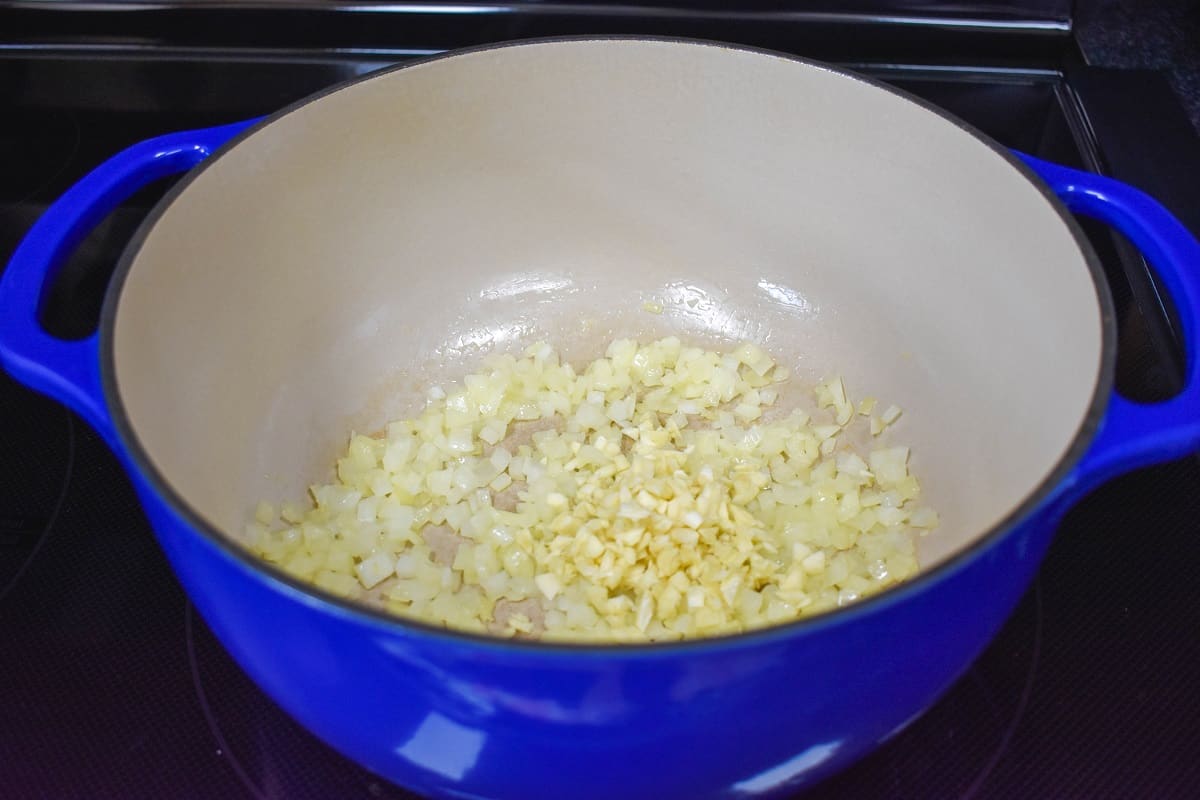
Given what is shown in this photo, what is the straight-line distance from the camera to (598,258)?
41.0 inches

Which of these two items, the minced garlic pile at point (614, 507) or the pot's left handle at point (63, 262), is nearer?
the pot's left handle at point (63, 262)

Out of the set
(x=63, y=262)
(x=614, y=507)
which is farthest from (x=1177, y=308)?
(x=63, y=262)

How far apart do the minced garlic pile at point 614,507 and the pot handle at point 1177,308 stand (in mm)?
244

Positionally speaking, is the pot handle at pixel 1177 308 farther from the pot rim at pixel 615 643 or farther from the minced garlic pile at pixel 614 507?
the minced garlic pile at pixel 614 507

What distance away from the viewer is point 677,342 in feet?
3.28

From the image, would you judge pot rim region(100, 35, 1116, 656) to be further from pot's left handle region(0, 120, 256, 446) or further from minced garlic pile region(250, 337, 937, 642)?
minced garlic pile region(250, 337, 937, 642)

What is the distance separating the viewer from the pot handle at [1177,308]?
23.0 inches

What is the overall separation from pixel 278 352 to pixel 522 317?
25 centimetres

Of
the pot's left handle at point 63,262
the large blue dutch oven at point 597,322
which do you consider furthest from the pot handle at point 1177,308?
the pot's left handle at point 63,262

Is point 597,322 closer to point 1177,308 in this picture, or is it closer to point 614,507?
point 614,507

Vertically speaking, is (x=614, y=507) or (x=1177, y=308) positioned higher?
(x=1177, y=308)

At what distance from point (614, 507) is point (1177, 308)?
0.42 meters

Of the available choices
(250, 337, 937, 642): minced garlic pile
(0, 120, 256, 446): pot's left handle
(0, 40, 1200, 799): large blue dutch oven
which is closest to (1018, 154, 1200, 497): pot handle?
(0, 40, 1200, 799): large blue dutch oven

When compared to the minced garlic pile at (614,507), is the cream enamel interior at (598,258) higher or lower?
higher
